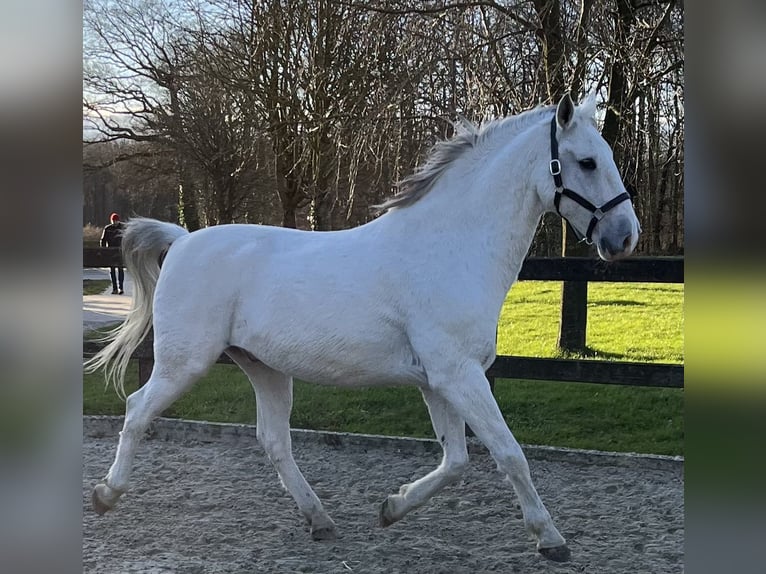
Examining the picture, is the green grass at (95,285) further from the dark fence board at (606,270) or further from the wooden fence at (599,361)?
the dark fence board at (606,270)

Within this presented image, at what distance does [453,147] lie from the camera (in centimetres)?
302

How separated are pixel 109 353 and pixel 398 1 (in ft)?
11.1

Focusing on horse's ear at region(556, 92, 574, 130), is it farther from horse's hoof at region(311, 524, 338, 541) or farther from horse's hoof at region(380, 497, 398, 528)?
horse's hoof at region(311, 524, 338, 541)

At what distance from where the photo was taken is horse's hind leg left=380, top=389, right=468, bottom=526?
297 centimetres

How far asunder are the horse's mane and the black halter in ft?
0.58

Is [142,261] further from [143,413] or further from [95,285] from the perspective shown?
[95,285]

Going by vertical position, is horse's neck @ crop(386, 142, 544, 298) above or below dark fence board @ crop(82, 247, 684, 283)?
above

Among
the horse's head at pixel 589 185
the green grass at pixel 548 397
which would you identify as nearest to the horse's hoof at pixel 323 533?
the horse's head at pixel 589 185

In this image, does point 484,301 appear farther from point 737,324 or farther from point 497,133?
point 737,324

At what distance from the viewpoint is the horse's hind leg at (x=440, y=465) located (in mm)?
2973

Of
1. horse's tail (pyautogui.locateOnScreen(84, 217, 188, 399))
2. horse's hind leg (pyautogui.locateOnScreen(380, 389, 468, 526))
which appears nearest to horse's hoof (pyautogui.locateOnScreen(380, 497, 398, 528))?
horse's hind leg (pyautogui.locateOnScreen(380, 389, 468, 526))

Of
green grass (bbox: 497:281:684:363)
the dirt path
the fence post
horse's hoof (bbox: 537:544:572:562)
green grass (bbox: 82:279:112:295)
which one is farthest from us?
green grass (bbox: 82:279:112:295)

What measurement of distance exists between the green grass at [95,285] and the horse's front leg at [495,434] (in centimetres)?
565

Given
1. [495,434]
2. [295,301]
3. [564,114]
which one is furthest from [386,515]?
[564,114]
